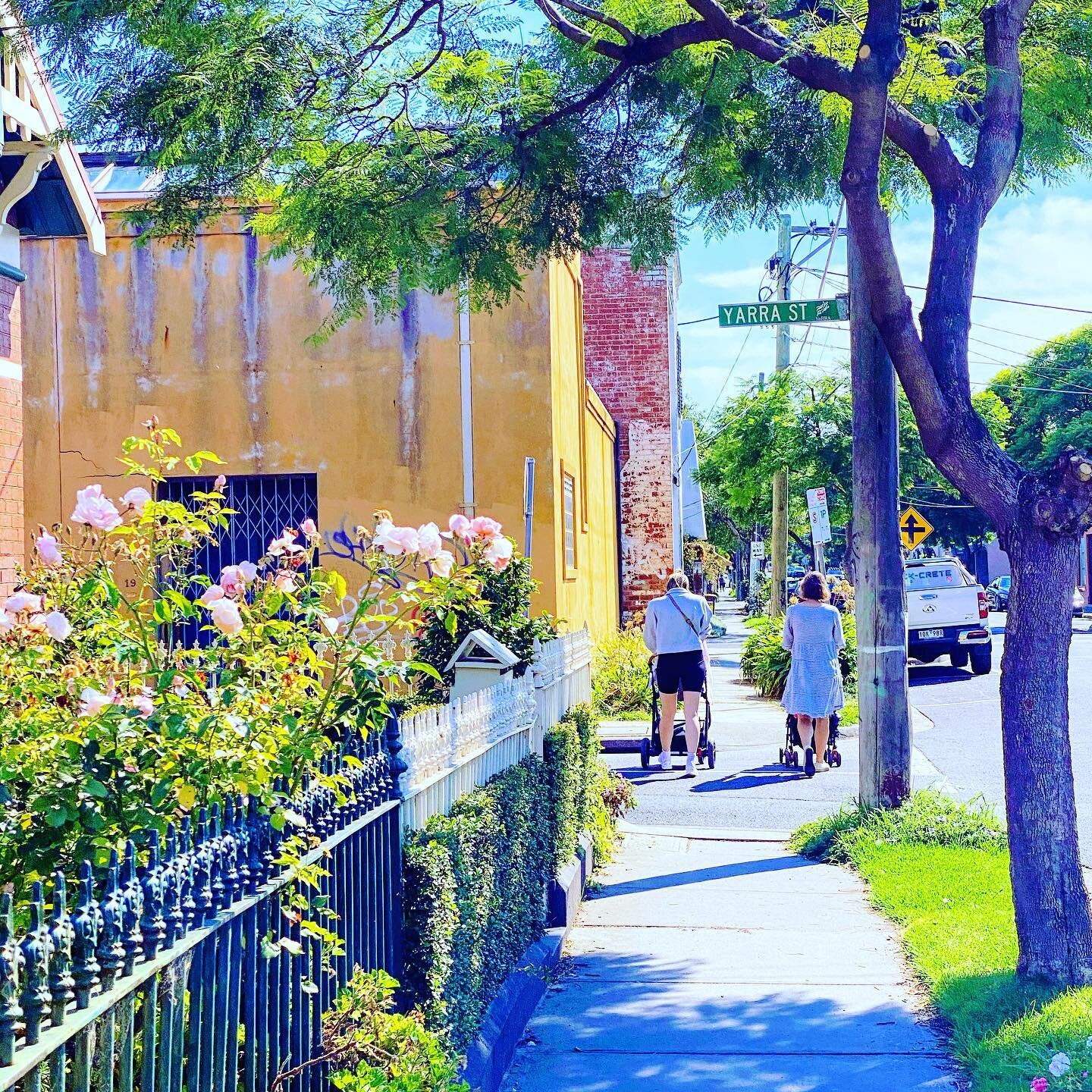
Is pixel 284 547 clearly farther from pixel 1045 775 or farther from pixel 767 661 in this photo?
pixel 767 661

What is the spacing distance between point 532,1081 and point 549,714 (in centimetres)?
263

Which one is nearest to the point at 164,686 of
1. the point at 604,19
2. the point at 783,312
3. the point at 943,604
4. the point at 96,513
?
the point at 96,513

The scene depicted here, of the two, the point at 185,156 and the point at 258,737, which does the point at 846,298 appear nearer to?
the point at 185,156

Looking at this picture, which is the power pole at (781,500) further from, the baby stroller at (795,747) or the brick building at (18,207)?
the brick building at (18,207)

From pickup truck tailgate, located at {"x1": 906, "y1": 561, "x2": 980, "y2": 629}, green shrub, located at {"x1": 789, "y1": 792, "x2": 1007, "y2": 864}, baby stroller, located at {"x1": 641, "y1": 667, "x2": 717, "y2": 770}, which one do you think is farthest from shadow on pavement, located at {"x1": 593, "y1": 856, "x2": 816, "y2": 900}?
pickup truck tailgate, located at {"x1": 906, "y1": 561, "x2": 980, "y2": 629}

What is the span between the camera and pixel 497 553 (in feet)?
14.7

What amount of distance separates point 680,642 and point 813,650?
3.87 feet

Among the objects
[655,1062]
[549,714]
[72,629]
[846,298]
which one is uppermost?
[846,298]

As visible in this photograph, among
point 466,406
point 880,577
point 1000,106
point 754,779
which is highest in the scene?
point 1000,106

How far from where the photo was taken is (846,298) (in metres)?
10.6

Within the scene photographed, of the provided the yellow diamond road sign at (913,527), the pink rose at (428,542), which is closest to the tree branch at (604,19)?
the pink rose at (428,542)

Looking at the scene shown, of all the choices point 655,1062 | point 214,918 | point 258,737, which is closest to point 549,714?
point 655,1062

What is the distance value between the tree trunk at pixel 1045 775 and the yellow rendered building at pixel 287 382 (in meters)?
7.65

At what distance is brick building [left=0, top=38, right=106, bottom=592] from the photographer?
27.1ft
